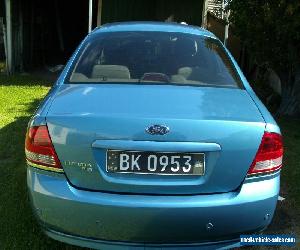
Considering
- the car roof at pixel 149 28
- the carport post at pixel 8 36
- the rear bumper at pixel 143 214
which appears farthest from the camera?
the carport post at pixel 8 36

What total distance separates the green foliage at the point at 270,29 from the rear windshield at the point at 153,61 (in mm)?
3123

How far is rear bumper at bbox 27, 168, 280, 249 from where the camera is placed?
8.89 feet

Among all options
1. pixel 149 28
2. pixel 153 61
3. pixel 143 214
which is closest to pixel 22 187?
pixel 153 61

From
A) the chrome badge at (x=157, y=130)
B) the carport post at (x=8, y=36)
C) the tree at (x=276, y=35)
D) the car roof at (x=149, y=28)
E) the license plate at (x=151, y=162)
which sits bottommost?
the carport post at (x=8, y=36)

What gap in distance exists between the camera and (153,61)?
3.91m

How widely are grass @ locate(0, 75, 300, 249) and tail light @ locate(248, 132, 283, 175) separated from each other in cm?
117

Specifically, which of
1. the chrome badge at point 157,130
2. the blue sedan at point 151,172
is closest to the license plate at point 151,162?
the blue sedan at point 151,172

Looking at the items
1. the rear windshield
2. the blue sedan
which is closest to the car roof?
the rear windshield

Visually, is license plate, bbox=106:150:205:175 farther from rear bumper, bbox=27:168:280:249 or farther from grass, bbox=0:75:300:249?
grass, bbox=0:75:300:249

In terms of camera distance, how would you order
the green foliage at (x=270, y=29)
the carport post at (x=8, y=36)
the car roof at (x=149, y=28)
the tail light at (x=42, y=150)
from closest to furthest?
the tail light at (x=42, y=150), the car roof at (x=149, y=28), the green foliage at (x=270, y=29), the carport post at (x=8, y=36)

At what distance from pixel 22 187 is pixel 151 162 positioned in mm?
2167

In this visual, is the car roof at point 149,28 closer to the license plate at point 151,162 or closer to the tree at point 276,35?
the license plate at point 151,162

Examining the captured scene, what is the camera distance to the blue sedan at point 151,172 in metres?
2.72

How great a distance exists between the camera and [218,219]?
2760 mm
